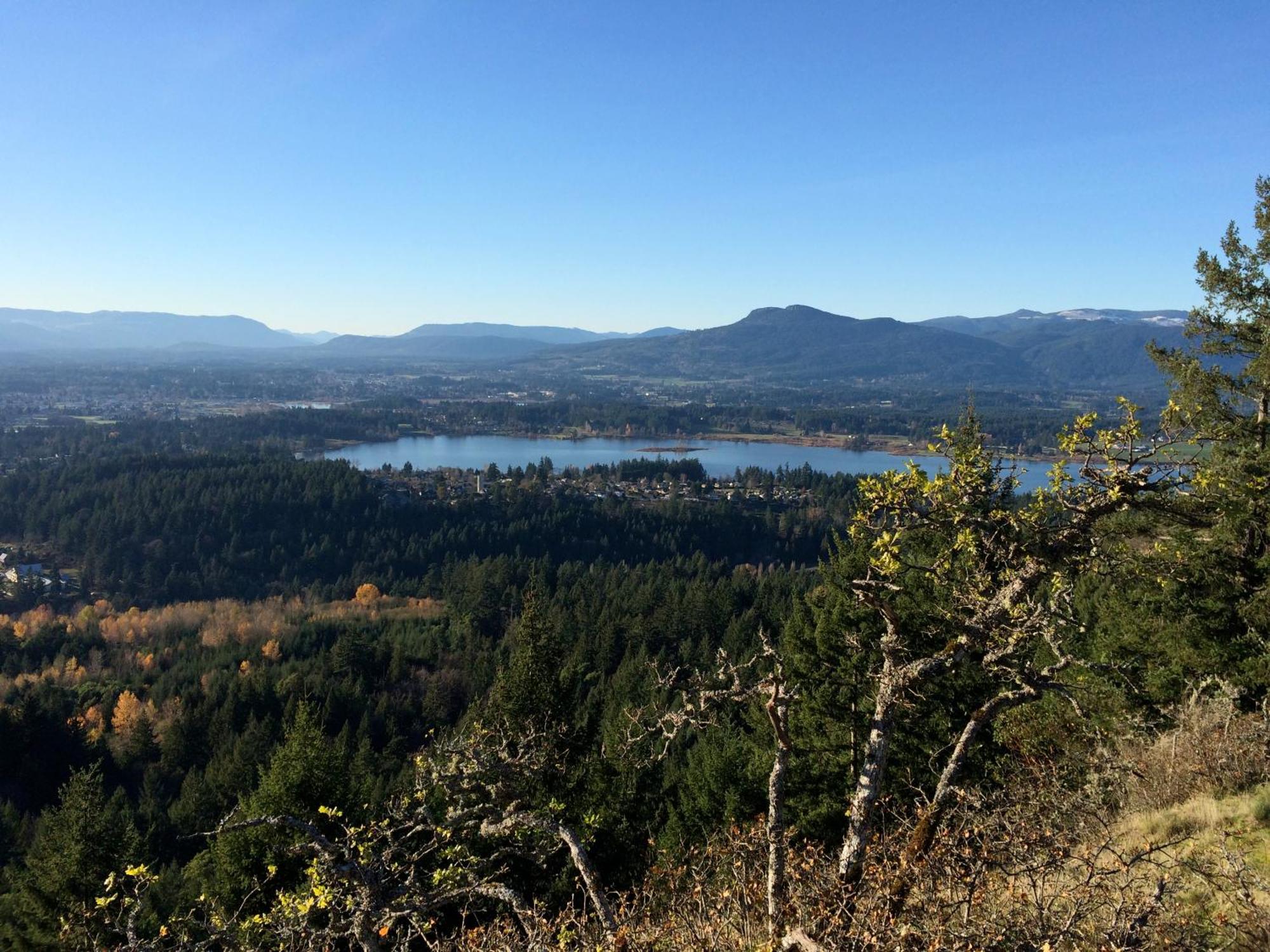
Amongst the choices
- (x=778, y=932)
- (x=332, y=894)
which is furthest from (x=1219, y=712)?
(x=332, y=894)

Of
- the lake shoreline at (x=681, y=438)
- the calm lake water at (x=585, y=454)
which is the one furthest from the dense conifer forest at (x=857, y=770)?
the lake shoreline at (x=681, y=438)

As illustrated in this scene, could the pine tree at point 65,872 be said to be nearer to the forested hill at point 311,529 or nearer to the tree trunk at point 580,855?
the tree trunk at point 580,855

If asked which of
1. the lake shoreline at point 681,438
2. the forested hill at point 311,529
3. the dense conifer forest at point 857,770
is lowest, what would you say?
the forested hill at point 311,529

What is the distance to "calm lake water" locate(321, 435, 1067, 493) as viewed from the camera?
9731cm

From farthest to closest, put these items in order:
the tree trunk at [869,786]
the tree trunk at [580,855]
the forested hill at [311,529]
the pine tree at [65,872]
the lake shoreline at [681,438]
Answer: the lake shoreline at [681,438] < the forested hill at [311,529] < the pine tree at [65,872] < the tree trunk at [869,786] < the tree trunk at [580,855]

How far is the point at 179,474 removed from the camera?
65.7 m

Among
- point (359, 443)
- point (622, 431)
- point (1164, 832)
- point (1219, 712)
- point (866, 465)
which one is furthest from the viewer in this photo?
point (622, 431)

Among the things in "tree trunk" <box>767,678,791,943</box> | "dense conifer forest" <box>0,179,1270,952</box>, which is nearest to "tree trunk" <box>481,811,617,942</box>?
"dense conifer forest" <box>0,179,1270,952</box>

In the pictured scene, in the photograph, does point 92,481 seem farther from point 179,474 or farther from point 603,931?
point 603,931

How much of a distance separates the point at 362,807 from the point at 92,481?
68.8 metres

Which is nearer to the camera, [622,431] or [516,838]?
[516,838]

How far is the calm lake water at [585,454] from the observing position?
319 ft

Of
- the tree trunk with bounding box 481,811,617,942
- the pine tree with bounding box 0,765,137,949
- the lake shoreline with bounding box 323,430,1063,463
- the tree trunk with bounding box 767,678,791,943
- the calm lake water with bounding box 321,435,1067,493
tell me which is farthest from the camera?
the lake shoreline with bounding box 323,430,1063,463

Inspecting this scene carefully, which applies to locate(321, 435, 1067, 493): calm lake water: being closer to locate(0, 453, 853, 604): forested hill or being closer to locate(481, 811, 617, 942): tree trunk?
locate(0, 453, 853, 604): forested hill
